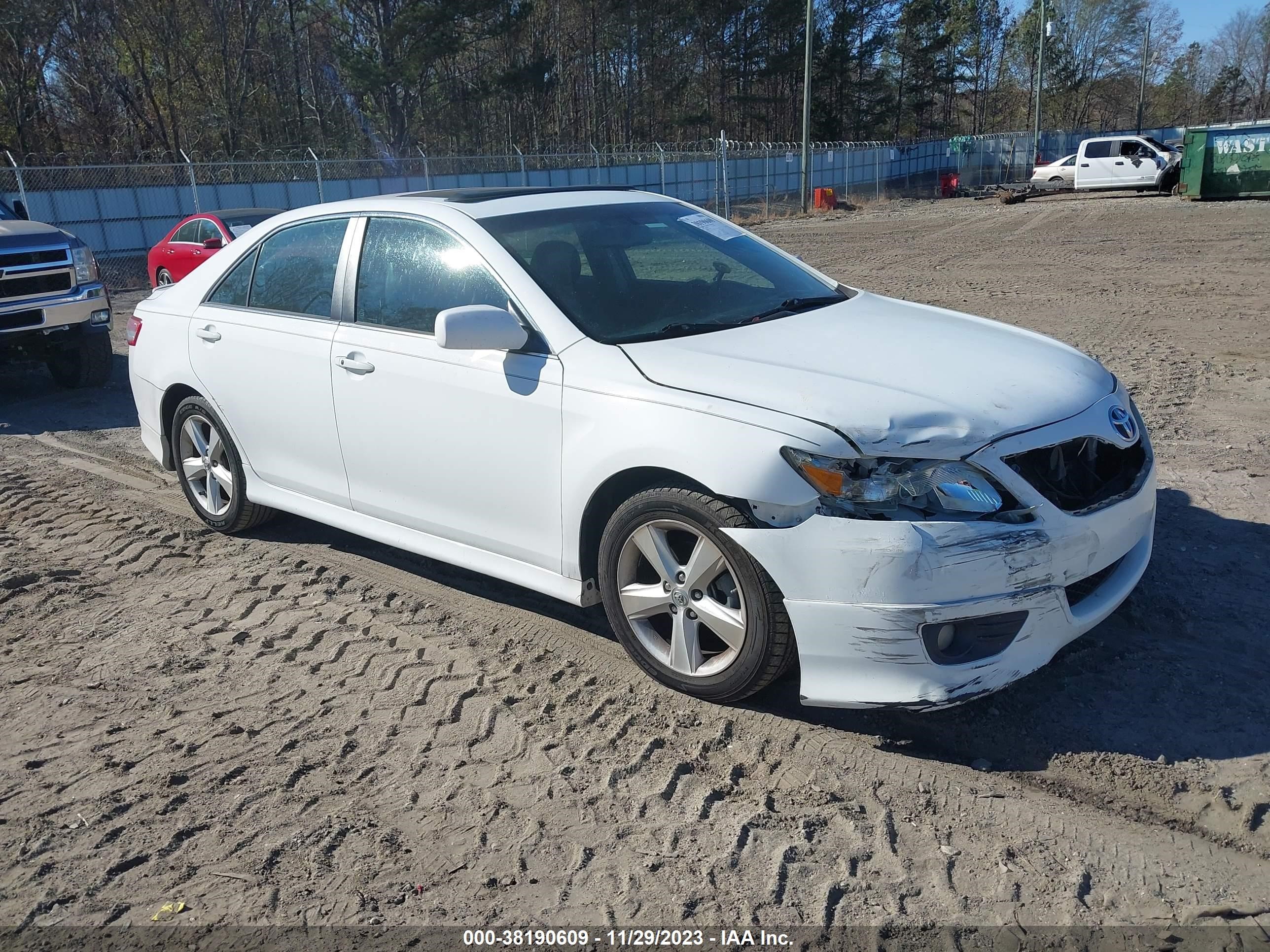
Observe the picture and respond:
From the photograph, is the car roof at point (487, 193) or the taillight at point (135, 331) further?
the taillight at point (135, 331)

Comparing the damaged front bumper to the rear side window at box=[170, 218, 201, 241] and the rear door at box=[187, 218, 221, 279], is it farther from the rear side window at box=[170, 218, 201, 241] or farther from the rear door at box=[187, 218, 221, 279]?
the rear side window at box=[170, 218, 201, 241]

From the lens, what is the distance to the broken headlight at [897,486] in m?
3.18

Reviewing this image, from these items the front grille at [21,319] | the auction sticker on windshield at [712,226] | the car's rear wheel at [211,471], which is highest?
the auction sticker on windshield at [712,226]

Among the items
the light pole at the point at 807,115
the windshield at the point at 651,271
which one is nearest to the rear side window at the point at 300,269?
the windshield at the point at 651,271

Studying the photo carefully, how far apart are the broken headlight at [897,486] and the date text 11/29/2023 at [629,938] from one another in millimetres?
1255

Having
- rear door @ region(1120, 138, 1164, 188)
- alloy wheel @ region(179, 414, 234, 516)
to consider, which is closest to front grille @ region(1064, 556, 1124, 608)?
alloy wheel @ region(179, 414, 234, 516)

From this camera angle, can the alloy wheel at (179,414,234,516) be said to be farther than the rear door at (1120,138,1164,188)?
No

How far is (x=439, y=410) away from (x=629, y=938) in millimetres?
2257

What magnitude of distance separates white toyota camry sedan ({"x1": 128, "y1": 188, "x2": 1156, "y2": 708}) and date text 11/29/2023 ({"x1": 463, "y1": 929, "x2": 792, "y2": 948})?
91 centimetres

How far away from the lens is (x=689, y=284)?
14.7ft

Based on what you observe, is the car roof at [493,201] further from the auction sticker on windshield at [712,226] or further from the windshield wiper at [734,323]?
the windshield wiper at [734,323]

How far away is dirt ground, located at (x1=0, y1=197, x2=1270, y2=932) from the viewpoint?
2.76 metres

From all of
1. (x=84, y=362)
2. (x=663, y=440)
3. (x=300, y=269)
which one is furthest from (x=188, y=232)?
(x=663, y=440)

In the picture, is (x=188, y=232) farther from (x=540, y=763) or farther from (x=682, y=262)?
(x=540, y=763)
